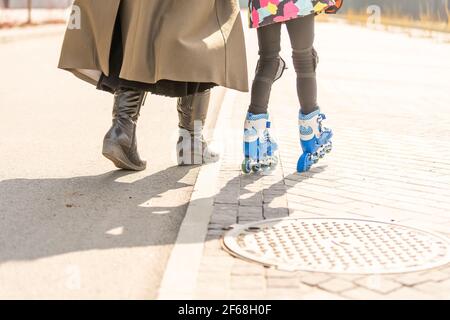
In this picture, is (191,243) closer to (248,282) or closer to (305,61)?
(248,282)

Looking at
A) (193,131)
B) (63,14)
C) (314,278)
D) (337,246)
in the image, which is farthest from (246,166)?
(63,14)

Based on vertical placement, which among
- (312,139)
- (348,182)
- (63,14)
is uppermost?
(312,139)

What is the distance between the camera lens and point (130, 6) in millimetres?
5613

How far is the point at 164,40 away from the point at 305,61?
3.17ft

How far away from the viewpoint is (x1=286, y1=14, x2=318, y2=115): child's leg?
229 inches

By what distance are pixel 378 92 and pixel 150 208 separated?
6.92 meters

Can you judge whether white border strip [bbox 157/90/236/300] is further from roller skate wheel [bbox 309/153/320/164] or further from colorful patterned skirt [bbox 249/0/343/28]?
colorful patterned skirt [bbox 249/0/343/28]

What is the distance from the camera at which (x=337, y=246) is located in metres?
4.32

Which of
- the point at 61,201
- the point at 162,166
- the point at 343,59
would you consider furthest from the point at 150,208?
the point at 343,59

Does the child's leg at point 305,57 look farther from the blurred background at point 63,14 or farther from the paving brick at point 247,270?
the blurred background at point 63,14

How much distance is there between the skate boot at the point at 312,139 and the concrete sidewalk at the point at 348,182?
0.09 m

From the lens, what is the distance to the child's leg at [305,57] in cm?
582

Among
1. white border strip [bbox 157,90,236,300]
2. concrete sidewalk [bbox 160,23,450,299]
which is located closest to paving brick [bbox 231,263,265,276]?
concrete sidewalk [bbox 160,23,450,299]
